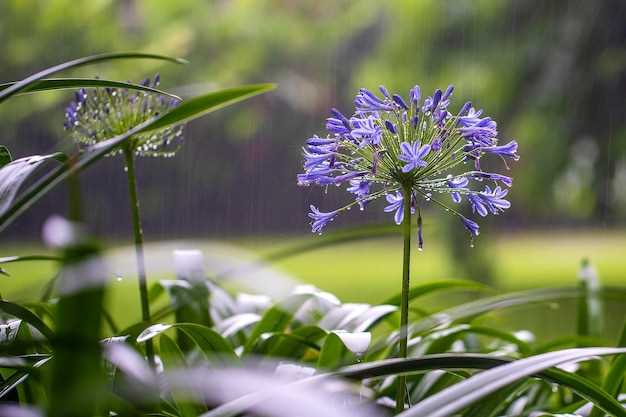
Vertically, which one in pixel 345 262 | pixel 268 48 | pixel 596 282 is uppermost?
pixel 268 48

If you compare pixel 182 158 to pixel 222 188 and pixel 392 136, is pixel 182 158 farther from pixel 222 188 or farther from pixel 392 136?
pixel 392 136

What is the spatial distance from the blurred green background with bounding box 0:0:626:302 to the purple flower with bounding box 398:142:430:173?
281 centimetres

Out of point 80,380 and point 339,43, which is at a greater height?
point 339,43

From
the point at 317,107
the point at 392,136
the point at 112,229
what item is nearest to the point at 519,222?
the point at 317,107

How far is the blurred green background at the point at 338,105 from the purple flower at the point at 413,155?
2814mm

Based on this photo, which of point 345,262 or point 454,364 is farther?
point 345,262

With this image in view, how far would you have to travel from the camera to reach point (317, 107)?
14.6ft

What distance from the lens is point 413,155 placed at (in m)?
0.41

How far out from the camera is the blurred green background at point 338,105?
3719 millimetres

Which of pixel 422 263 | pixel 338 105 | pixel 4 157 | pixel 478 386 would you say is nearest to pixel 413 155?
pixel 478 386

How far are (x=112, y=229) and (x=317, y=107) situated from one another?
4.56 ft

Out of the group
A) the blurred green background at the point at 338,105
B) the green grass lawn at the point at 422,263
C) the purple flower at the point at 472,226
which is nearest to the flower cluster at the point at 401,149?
the purple flower at the point at 472,226

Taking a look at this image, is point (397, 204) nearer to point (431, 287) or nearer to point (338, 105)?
point (431, 287)

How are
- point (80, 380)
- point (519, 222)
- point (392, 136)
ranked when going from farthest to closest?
point (519, 222) < point (392, 136) < point (80, 380)
